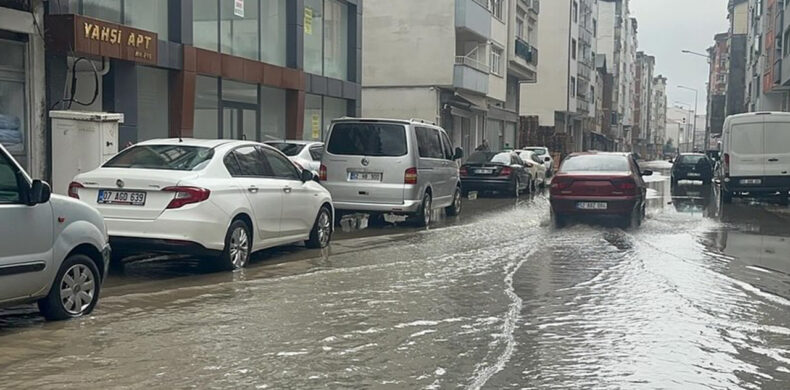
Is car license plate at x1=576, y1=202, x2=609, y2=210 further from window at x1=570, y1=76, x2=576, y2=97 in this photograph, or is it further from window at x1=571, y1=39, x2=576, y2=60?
window at x1=571, y1=39, x2=576, y2=60

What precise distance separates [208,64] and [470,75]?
18644 mm

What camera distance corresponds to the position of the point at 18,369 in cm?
570

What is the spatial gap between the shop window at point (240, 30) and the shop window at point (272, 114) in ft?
4.07

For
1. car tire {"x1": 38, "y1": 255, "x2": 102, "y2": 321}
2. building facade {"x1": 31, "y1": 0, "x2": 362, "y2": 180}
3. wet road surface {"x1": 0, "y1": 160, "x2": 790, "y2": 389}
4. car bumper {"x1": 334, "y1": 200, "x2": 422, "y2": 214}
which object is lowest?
A: wet road surface {"x1": 0, "y1": 160, "x2": 790, "y2": 389}

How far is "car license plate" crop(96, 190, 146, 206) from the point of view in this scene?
9242 millimetres

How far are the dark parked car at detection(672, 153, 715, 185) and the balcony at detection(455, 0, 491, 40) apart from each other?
10.7 meters

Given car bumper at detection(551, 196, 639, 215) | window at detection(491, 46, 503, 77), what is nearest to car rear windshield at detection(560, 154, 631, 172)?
car bumper at detection(551, 196, 639, 215)

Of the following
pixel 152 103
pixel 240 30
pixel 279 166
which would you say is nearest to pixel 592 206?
pixel 279 166

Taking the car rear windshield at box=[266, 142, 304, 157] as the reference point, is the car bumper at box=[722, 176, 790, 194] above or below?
below

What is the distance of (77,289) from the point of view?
7258 millimetres

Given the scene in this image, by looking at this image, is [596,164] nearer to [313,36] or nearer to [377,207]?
[377,207]

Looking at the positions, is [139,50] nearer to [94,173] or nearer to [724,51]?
[94,173]

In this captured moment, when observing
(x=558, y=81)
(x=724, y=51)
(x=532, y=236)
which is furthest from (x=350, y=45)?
(x=724, y=51)

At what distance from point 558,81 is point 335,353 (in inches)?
2445
